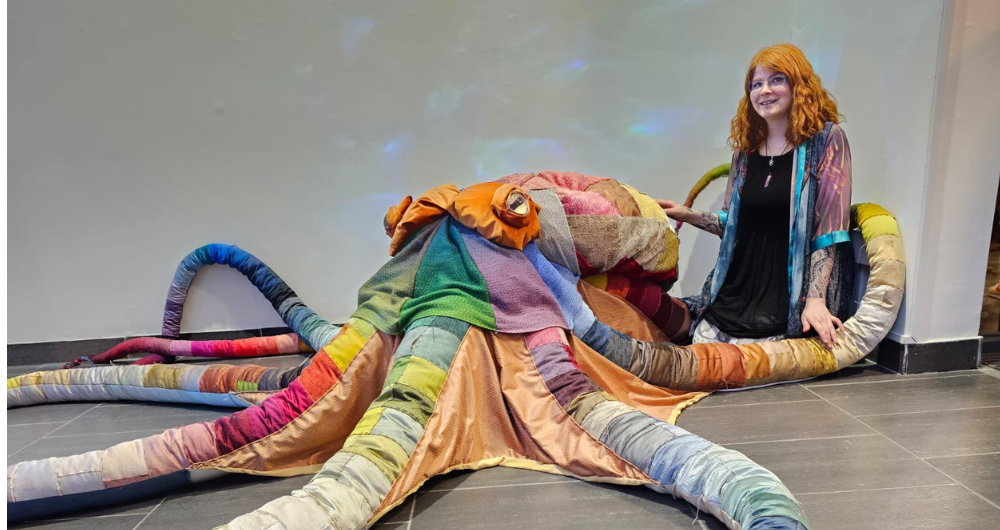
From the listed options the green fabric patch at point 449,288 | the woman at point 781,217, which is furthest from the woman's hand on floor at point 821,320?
the green fabric patch at point 449,288

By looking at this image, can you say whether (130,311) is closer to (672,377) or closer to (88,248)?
(88,248)

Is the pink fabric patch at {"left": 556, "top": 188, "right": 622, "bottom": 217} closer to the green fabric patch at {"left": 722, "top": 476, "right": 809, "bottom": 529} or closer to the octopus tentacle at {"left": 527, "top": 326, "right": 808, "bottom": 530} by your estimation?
the octopus tentacle at {"left": 527, "top": 326, "right": 808, "bottom": 530}

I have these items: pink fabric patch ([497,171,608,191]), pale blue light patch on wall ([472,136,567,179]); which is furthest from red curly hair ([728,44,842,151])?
pale blue light patch on wall ([472,136,567,179])

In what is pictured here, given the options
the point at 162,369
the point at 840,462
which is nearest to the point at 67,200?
the point at 162,369

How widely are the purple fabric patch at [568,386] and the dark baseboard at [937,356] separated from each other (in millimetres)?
1288

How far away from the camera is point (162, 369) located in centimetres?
219

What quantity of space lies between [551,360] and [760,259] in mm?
1117

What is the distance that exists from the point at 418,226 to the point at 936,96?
1739 mm

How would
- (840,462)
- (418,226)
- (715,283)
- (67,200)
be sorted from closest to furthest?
1. (840,462)
2. (418,226)
3. (715,283)
4. (67,200)

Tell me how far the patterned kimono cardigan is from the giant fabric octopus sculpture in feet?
0.34

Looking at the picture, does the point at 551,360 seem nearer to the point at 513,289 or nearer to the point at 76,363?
the point at 513,289

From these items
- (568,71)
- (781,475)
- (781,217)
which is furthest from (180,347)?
(781,217)

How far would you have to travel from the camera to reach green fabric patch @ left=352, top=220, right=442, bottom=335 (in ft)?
5.76

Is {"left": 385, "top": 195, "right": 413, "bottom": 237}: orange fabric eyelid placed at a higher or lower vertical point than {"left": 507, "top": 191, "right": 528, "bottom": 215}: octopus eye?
lower
